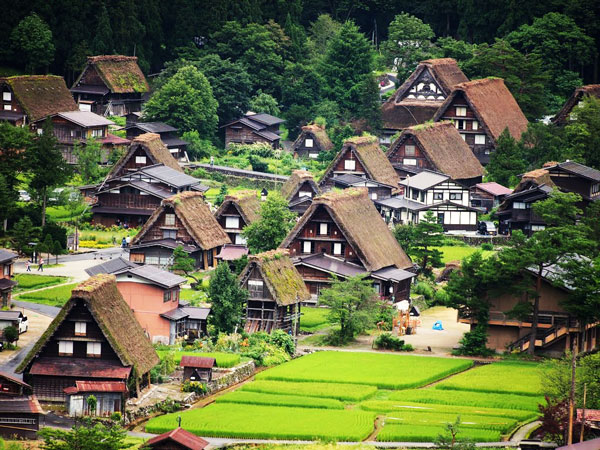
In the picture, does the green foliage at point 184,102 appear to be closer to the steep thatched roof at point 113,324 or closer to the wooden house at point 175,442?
the steep thatched roof at point 113,324

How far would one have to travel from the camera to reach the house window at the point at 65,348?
56406 millimetres

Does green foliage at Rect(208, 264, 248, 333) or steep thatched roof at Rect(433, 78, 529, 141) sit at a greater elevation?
steep thatched roof at Rect(433, 78, 529, 141)

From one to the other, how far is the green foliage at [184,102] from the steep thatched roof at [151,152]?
7706 mm

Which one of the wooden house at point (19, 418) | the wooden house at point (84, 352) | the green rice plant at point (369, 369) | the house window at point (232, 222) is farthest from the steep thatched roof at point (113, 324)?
the house window at point (232, 222)

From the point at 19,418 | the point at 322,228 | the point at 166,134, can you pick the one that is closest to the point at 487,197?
the point at 322,228

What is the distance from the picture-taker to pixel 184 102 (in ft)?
309

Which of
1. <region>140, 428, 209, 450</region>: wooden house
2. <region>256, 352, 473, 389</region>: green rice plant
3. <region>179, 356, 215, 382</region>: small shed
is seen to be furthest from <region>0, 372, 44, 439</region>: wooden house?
<region>256, 352, 473, 389</region>: green rice plant

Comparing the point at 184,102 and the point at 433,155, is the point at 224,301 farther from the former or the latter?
the point at 184,102

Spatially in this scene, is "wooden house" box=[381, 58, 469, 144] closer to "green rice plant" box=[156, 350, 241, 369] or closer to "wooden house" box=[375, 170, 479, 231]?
"wooden house" box=[375, 170, 479, 231]

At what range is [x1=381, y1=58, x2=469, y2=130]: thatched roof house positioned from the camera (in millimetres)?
98750

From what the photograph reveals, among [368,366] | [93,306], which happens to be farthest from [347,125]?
[93,306]

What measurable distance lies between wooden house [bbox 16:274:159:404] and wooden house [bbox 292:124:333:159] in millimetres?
39981

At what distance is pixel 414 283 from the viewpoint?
74.8 metres

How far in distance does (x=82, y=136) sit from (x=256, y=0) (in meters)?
23.2
